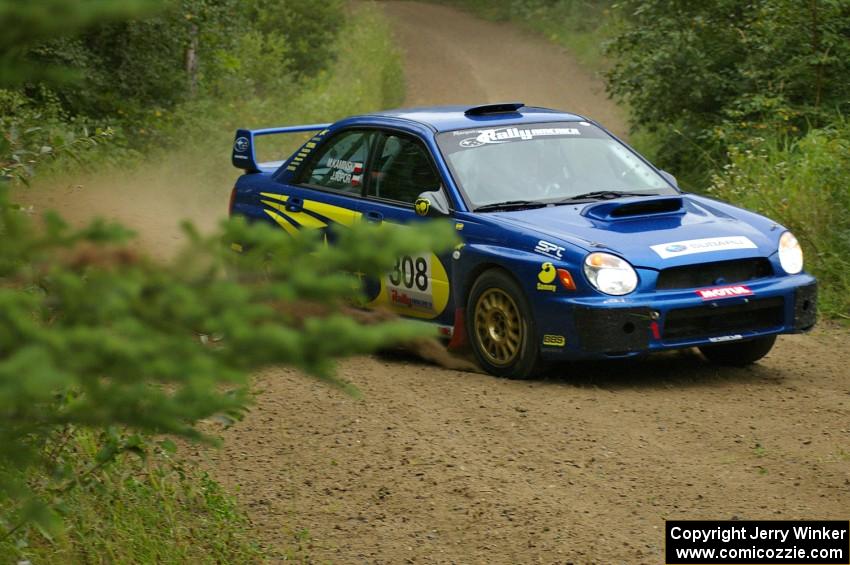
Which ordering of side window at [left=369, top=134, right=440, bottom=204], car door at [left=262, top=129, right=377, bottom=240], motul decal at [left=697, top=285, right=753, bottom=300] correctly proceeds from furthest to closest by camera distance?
1. car door at [left=262, top=129, right=377, bottom=240]
2. side window at [left=369, top=134, right=440, bottom=204]
3. motul decal at [left=697, top=285, right=753, bottom=300]

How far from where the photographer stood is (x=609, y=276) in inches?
284

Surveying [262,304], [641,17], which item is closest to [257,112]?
[641,17]

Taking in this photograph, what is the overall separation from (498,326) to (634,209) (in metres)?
1.03

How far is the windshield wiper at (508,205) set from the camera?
8.07m

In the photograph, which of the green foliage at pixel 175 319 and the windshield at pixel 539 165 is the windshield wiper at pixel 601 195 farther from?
the green foliage at pixel 175 319

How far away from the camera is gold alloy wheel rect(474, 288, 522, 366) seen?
765 centimetres

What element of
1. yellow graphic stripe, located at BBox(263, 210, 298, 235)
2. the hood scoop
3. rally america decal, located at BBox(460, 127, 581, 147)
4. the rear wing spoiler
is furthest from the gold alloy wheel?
the rear wing spoiler

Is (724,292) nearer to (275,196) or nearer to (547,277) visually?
(547,277)

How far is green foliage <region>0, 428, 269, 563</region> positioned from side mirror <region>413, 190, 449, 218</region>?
289 centimetres

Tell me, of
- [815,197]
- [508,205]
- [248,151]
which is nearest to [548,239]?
[508,205]

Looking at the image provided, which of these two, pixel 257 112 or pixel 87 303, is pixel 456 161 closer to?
pixel 87 303

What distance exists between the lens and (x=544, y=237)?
7484mm

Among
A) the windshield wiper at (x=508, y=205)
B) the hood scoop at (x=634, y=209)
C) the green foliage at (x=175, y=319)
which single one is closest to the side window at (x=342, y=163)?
the windshield wiper at (x=508, y=205)

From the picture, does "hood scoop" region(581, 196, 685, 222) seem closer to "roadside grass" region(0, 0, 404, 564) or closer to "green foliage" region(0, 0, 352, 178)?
"roadside grass" region(0, 0, 404, 564)
